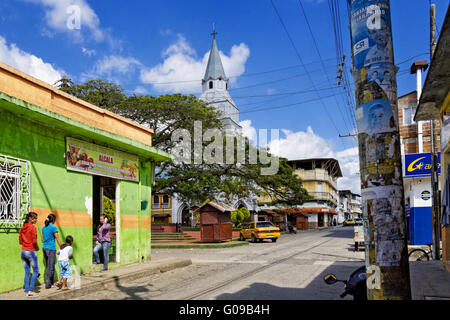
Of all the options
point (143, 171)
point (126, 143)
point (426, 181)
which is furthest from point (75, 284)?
point (426, 181)

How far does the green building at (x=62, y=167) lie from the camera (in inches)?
329

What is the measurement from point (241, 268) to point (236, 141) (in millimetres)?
18234

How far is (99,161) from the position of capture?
38.2 ft

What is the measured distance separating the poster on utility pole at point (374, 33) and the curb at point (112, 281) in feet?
24.1

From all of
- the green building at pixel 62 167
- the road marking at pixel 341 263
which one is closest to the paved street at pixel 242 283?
the road marking at pixel 341 263

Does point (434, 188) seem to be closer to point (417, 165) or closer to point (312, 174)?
point (417, 165)

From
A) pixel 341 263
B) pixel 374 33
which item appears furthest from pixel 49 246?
pixel 341 263

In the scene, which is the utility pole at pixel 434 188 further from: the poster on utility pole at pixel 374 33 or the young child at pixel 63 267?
the young child at pixel 63 267

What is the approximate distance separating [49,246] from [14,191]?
1437 millimetres

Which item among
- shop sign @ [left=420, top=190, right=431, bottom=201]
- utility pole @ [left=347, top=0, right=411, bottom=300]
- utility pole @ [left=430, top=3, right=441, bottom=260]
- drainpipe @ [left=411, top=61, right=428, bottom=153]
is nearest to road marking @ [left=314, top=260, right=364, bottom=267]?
utility pole @ [left=430, top=3, right=441, bottom=260]

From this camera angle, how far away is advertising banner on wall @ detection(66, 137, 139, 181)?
10.5m

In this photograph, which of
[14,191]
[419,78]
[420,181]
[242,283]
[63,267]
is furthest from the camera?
[419,78]
